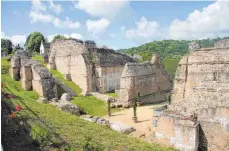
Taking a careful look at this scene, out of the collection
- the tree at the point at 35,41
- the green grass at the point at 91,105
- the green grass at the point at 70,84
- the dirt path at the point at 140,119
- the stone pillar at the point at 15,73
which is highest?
the tree at the point at 35,41

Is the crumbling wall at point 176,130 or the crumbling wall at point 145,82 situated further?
the crumbling wall at point 145,82

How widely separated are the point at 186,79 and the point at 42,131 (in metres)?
11.0

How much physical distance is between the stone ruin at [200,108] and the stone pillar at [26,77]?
43.4 feet

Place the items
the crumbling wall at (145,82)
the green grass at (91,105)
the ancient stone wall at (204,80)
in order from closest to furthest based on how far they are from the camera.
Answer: the ancient stone wall at (204,80), the green grass at (91,105), the crumbling wall at (145,82)

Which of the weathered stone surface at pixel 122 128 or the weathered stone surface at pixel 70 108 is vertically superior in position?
the weathered stone surface at pixel 70 108

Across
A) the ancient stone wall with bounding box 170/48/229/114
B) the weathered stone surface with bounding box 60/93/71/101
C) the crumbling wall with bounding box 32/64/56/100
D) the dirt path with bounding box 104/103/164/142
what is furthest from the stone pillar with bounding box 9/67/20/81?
the ancient stone wall with bounding box 170/48/229/114

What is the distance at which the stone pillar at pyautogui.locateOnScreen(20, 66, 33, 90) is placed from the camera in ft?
80.9

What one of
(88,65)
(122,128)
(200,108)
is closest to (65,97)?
(88,65)

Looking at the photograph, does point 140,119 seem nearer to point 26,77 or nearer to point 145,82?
point 145,82

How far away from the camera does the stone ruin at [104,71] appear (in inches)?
1037

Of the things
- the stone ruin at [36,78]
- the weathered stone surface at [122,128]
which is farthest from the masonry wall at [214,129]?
the stone ruin at [36,78]

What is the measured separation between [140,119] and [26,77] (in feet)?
35.4

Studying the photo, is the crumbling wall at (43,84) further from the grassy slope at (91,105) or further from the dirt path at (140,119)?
the dirt path at (140,119)

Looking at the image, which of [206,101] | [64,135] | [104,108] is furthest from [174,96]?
[64,135]
